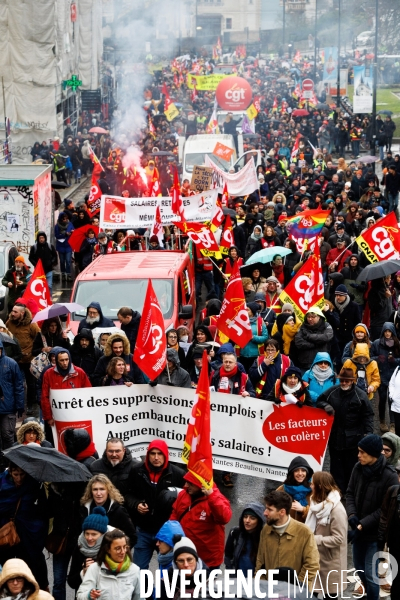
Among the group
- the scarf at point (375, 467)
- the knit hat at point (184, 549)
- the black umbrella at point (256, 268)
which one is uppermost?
the knit hat at point (184, 549)

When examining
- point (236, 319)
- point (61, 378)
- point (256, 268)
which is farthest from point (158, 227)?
point (61, 378)

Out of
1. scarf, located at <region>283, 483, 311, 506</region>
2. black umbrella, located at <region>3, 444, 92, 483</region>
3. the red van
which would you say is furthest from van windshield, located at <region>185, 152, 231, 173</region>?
black umbrella, located at <region>3, 444, 92, 483</region>

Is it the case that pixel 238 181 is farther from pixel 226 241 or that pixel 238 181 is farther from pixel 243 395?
pixel 243 395

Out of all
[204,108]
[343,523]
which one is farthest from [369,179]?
[204,108]

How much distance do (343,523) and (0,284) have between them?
32.9ft

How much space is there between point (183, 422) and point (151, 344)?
1.00 m

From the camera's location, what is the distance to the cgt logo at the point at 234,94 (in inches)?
1647

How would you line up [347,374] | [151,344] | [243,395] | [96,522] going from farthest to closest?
1. [151,344]
2. [347,374]
3. [243,395]
4. [96,522]

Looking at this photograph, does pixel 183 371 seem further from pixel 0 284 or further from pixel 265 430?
pixel 0 284

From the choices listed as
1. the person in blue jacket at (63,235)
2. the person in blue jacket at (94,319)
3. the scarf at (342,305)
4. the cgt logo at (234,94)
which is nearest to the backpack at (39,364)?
the person in blue jacket at (94,319)

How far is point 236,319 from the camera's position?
41.3ft

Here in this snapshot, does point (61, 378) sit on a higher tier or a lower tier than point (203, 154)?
higher

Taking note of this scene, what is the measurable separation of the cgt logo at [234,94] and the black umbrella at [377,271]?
2791 centimetres

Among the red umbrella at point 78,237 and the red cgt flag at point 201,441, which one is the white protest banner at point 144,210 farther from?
the red cgt flag at point 201,441
